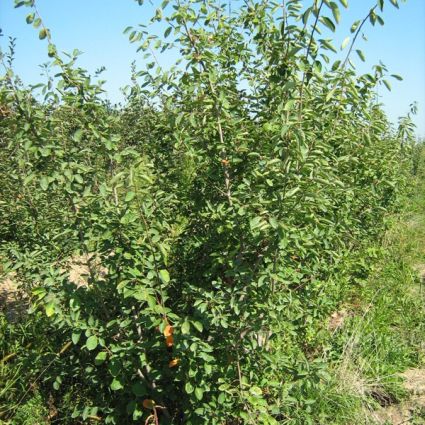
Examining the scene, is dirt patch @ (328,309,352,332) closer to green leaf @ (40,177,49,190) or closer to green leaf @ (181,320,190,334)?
green leaf @ (181,320,190,334)

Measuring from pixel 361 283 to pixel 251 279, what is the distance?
8.68 ft

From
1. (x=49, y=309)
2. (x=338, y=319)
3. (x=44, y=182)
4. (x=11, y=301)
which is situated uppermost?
(x=44, y=182)

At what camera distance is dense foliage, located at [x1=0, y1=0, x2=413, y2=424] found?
80.9 inches

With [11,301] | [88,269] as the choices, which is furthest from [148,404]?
[11,301]

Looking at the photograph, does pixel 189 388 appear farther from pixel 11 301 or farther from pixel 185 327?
pixel 11 301

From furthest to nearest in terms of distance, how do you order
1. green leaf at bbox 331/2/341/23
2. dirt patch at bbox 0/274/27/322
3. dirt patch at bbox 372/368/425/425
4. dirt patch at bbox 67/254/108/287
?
dirt patch at bbox 0/274/27/322 < dirt patch at bbox 372/368/425/425 < dirt patch at bbox 67/254/108/287 < green leaf at bbox 331/2/341/23

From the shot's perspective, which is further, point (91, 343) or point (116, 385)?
point (116, 385)

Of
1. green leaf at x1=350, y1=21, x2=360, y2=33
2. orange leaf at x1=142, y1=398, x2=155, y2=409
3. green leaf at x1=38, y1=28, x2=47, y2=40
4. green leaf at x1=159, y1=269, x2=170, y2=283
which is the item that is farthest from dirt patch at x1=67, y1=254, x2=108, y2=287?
green leaf at x1=350, y1=21, x2=360, y2=33

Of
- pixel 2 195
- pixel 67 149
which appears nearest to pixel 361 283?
pixel 67 149

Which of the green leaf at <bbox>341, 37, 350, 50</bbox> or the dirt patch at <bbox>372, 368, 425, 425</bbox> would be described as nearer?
the green leaf at <bbox>341, 37, 350, 50</bbox>

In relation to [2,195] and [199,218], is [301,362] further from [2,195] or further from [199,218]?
[2,195]

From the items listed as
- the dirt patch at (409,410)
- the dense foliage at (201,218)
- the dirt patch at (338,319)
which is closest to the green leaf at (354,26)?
the dense foliage at (201,218)

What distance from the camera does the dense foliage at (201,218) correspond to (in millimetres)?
2055

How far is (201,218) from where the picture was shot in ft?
8.91
